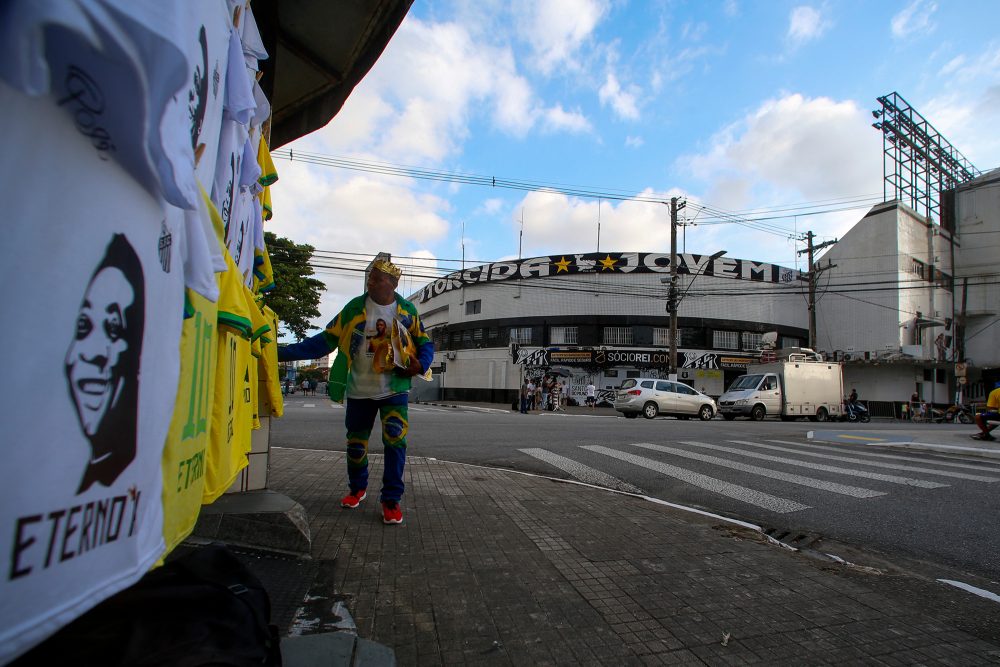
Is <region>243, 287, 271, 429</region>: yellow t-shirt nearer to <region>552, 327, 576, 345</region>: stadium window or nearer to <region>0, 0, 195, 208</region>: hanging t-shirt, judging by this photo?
<region>0, 0, 195, 208</region>: hanging t-shirt

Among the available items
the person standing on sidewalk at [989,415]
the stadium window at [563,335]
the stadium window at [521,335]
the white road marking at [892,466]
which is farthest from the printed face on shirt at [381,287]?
the stadium window at [521,335]

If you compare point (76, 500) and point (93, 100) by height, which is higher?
point (93, 100)

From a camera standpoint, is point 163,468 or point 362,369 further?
point 362,369

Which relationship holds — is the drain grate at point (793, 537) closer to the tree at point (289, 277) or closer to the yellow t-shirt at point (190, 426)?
the yellow t-shirt at point (190, 426)

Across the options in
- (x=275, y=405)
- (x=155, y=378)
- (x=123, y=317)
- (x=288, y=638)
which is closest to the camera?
(x=123, y=317)

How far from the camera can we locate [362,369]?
377 cm

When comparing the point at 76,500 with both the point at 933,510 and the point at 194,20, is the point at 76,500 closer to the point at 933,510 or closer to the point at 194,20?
the point at 194,20

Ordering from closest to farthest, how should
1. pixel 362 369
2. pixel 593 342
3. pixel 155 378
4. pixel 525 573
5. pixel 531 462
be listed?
1. pixel 155 378
2. pixel 525 573
3. pixel 362 369
4. pixel 531 462
5. pixel 593 342

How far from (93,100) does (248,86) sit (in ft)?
4.20

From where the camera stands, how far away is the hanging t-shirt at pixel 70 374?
2.72ft

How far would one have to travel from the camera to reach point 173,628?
3.99 ft

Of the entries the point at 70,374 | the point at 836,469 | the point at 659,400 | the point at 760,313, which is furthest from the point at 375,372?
the point at 760,313

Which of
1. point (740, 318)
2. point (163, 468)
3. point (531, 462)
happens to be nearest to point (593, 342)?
point (740, 318)

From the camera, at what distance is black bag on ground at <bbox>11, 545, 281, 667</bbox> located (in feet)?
3.57
